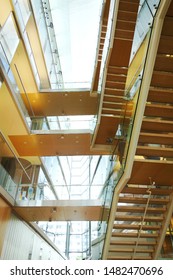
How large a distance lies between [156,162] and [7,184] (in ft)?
21.2

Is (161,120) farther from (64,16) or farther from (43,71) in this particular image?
(64,16)

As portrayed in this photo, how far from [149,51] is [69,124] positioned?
12.6m

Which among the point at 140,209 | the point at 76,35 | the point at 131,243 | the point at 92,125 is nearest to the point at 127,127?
the point at 140,209

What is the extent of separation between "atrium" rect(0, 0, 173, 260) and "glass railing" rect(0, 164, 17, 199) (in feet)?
0.19

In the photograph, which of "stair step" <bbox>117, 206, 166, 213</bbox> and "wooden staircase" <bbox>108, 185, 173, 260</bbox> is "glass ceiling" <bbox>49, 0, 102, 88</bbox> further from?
"stair step" <bbox>117, 206, 166, 213</bbox>

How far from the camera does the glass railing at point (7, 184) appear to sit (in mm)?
9656

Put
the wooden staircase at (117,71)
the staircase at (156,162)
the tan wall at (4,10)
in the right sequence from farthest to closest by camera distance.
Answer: the tan wall at (4,10) < the wooden staircase at (117,71) < the staircase at (156,162)

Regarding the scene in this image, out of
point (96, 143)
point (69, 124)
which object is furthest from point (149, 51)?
point (69, 124)

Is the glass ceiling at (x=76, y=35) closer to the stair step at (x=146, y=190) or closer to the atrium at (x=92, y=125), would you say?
the atrium at (x=92, y=125)

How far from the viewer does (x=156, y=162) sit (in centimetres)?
587

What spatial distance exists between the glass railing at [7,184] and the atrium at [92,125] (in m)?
0.06

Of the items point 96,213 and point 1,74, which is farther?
point 96,213

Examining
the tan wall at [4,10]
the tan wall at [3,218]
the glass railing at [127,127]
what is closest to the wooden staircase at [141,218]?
the glass railing at [127,127]
